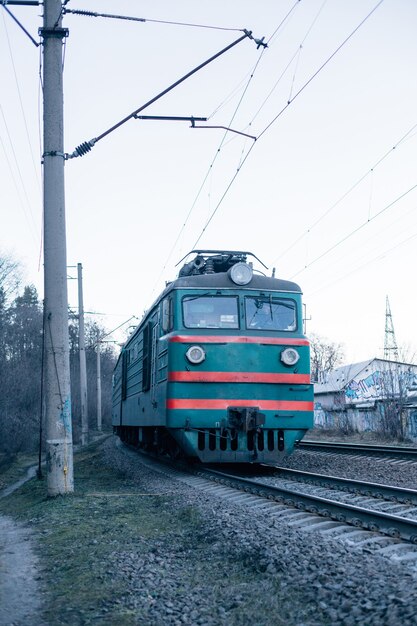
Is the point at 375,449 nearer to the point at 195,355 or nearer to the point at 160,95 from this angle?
the point at 195,355

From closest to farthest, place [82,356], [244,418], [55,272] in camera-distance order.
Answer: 1. [55,272]
2. [244,418]
3. [82,356]

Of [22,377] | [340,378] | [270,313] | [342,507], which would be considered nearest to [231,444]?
[270,313]

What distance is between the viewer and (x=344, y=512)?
23.4 ft

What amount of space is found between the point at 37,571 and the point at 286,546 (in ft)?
6.68

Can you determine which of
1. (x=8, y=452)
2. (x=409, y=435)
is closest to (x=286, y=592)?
(x=409, y=435)

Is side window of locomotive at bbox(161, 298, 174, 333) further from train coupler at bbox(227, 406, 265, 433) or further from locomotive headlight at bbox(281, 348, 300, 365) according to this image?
locomotive headlight at bbox(281, 348, 300, 365)

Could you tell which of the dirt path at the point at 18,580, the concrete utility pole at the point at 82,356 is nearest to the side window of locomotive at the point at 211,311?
the dirt path at the point at 18,580

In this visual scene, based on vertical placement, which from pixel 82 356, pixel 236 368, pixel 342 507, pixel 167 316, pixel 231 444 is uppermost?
pixel 82 356

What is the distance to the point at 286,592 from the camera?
4.43 metres

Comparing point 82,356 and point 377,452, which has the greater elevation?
point 82,356

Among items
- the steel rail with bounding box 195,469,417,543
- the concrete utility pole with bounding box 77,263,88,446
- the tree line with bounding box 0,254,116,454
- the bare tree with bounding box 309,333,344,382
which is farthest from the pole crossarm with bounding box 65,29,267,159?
the bare tree with bounding box 309,333,344,382

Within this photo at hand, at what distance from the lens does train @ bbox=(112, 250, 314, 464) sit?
11.2 metres

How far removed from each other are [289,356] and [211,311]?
153 centimetres

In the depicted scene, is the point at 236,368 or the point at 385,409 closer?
the point at 236,368
